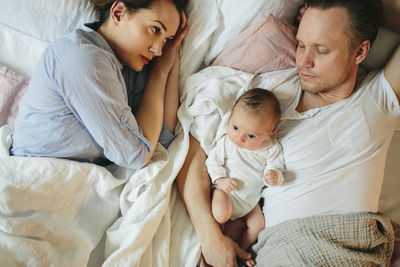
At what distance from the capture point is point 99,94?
1092 mm

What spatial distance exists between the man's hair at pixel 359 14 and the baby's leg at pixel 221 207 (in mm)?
837

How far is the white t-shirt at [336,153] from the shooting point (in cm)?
129

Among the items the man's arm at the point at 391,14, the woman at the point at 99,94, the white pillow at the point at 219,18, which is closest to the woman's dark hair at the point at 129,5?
the woman at the point at 99,94

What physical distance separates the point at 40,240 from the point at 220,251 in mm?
680

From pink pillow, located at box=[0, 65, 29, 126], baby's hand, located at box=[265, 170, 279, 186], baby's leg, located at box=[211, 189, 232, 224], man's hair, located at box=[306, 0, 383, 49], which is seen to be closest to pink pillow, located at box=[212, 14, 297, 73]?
man's hair, located at box=[306, 0, 383, 49]

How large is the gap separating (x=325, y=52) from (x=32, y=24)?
135 cm

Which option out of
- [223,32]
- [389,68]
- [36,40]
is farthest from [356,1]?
[36,40]

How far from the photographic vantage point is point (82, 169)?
1.22m

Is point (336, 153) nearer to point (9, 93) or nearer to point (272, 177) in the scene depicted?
point (272, 177)

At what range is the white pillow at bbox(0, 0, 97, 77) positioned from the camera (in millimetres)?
1421

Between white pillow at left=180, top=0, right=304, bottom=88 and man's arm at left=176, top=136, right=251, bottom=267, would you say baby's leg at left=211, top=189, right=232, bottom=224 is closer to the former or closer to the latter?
man's arm at left=176, top=136, right=251, bottom=267

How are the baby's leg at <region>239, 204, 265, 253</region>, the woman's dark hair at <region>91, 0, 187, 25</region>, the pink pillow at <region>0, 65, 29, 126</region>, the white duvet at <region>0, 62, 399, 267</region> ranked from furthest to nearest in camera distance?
the pink pillow at <region>0, 65, 29, 126</region>
the baby's leg at <region>239, 204, 265, 253</region>
the woman's dark hair at <region>91, 0, 187, 25</region>
the white duvet at <region>0, 62, 399, 267</region>

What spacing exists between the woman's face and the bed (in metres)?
0.25

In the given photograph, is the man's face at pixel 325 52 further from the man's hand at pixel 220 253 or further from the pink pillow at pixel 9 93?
the pink pillow at pixel 9 93
